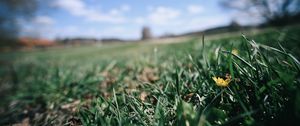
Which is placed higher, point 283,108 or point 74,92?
point 283,108

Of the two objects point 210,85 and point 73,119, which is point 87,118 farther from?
point 210,85

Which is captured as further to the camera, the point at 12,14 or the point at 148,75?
the point at 12,14

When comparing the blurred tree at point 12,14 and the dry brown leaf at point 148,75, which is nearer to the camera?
the dry brown leaf at point 148,75

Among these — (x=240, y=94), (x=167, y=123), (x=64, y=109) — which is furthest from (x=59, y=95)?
(x=240, y=94)

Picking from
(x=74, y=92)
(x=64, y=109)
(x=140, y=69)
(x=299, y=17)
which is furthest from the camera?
(x=299, y=17)

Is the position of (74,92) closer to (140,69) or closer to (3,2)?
(140,69)

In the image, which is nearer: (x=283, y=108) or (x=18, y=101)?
(x=283, y=108)

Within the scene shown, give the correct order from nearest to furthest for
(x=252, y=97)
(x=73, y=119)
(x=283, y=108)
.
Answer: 1. (x=283, y=108)
2. (x=252, y=97)
3. (x=73, y=119)

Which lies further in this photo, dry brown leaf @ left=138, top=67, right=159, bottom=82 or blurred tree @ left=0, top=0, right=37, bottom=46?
blurred tree @ left=0, top=0, right=37, bottom=46

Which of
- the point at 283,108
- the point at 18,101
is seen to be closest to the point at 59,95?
the point at 18,101

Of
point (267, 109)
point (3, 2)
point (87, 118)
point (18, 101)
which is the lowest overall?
point (18, 101)
